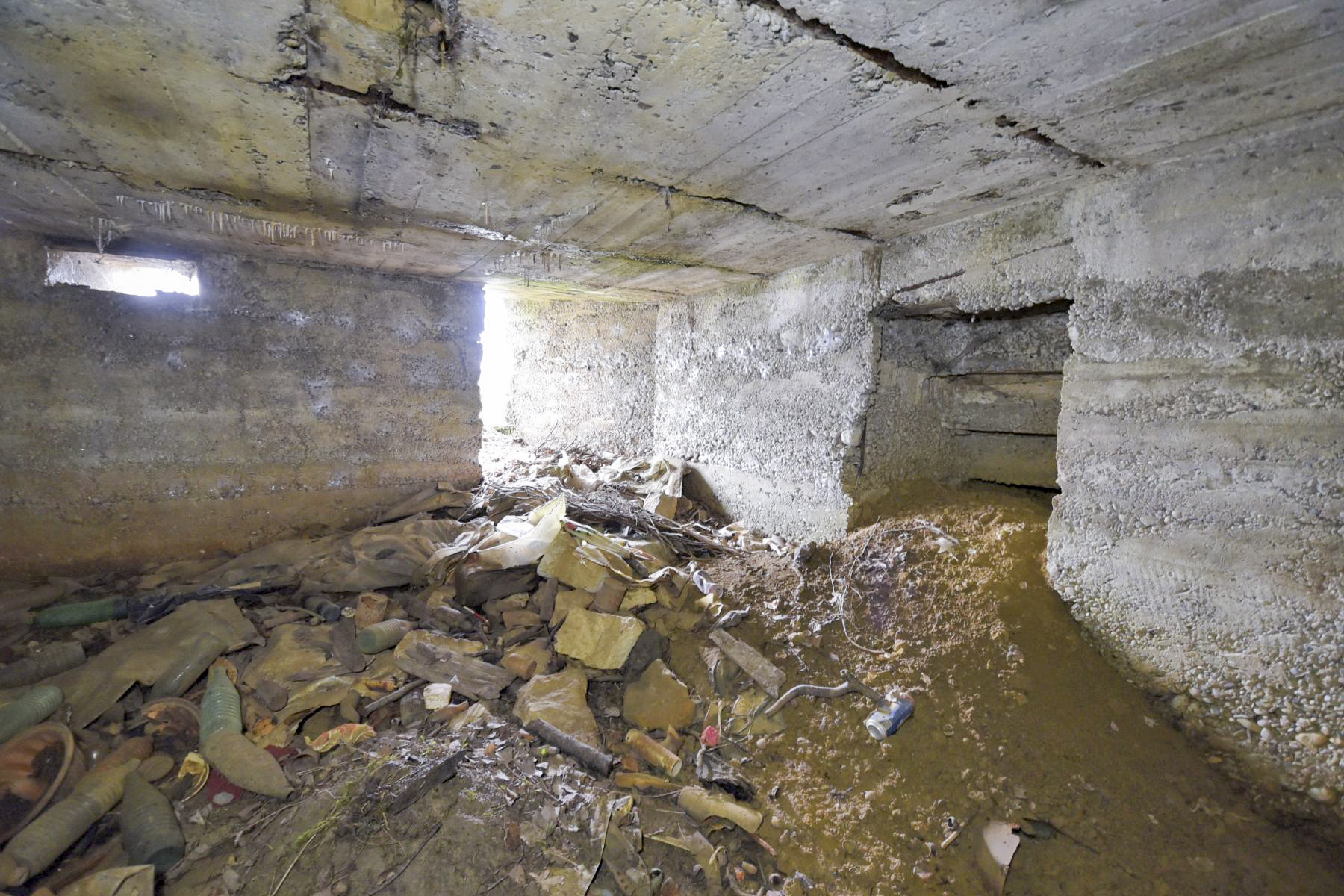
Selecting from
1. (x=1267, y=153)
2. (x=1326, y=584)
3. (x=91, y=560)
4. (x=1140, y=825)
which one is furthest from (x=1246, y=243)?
(x=91, y=560)

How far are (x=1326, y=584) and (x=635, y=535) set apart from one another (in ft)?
10.3

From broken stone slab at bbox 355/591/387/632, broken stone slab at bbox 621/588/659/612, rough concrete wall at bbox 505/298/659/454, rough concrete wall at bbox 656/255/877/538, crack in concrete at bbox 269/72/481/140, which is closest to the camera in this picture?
crack in concrete at bbox 269/72/481/140

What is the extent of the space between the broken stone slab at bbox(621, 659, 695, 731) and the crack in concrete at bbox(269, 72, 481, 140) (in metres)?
2.38

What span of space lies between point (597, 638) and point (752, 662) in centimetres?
77

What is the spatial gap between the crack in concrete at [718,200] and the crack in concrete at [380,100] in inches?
19.9

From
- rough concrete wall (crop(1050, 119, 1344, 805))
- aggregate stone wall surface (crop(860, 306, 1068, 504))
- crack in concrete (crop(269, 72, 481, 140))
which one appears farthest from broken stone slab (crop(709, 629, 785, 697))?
crack in concrete (crop(269, 72, 481, 140))

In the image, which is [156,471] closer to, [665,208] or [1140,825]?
[665,208]

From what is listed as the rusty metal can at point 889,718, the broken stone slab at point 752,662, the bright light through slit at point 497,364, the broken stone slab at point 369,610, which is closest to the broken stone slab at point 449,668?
the broken stone slab at point 369,610

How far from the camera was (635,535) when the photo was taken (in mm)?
3891

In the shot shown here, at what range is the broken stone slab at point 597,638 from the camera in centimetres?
279

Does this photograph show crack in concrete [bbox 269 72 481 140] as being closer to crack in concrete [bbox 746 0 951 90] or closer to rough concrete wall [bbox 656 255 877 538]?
crack in concrete [bbox 746 0 951 90]

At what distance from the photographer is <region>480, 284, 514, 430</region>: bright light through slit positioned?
22.0ft

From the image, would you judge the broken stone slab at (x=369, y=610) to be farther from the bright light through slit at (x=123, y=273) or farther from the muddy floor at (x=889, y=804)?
the bright light through slit at (x=123, y=273)

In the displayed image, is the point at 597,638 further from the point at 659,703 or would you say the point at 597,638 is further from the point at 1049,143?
the point at 1049,143
